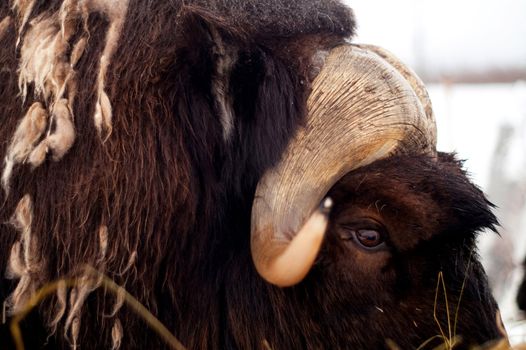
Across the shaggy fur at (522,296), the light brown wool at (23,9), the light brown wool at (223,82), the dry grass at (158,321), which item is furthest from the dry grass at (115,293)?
the shaggy fur at (522,296)

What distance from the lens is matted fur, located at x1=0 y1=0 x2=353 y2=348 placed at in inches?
93.0

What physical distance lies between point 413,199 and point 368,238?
18 cm

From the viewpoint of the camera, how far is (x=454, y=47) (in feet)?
21.5

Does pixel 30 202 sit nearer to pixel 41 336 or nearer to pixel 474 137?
pixel 41 336

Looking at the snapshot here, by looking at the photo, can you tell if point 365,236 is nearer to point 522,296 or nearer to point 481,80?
point 522,296

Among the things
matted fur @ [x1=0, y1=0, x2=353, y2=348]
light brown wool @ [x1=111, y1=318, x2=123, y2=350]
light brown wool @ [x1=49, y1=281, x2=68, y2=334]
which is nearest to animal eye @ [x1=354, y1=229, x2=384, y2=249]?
matted fur @ [x1=0, y1=0, x2=353, y2=348]

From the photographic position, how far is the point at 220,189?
2469mm

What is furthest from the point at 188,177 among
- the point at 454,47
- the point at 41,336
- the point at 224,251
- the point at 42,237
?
the point at 454,47

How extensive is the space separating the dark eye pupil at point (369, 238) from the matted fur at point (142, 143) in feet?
1.11

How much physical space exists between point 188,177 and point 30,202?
1.51ft

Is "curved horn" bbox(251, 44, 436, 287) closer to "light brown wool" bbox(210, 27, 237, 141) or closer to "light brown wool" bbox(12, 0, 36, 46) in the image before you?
"light brown wool" bbox(210, 27, 237, 141)

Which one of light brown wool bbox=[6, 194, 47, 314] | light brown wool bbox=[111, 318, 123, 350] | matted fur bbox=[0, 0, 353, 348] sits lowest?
light brown wool bbox=[111, 318, 123, 350]

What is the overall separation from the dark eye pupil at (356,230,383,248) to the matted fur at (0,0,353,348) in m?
0.34

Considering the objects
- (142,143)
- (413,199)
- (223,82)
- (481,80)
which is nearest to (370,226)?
(413,199)
